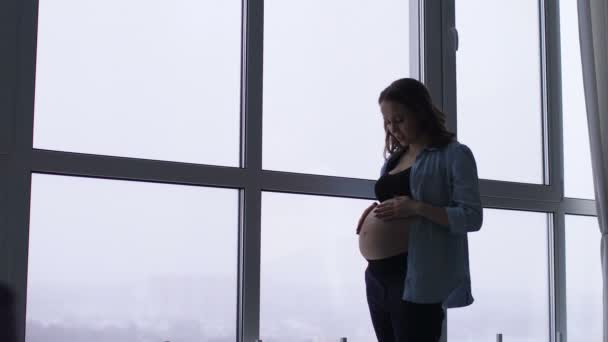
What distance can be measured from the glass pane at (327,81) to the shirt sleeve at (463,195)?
1.87 ft

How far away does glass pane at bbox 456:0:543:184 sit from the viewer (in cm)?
300

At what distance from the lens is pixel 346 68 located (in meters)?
2.68

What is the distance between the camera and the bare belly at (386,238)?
2.16 meters

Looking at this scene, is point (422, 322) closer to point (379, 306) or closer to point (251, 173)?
point (379, 306)

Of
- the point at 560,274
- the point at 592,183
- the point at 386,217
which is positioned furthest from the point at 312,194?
the point at 592,183

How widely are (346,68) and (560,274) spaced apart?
127cm

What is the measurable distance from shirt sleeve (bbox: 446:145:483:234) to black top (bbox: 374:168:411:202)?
14 cm

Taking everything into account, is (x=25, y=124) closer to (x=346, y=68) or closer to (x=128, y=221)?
(x=128, y=221)

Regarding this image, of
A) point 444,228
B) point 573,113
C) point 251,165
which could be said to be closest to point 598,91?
point 573,113

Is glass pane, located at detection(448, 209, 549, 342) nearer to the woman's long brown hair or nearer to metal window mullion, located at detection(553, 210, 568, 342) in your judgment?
metal window mullion, located at detection(553, 210, 568, 342)

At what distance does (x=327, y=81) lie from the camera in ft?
8.64

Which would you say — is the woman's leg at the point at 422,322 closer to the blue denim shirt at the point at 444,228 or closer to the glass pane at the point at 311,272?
the blue denim shirt at the point at 444,228

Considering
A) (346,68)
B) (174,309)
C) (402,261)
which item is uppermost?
(346,68)

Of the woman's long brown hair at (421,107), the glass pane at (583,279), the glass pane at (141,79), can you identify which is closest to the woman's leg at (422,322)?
the woman's long brown hair at (421,107)
